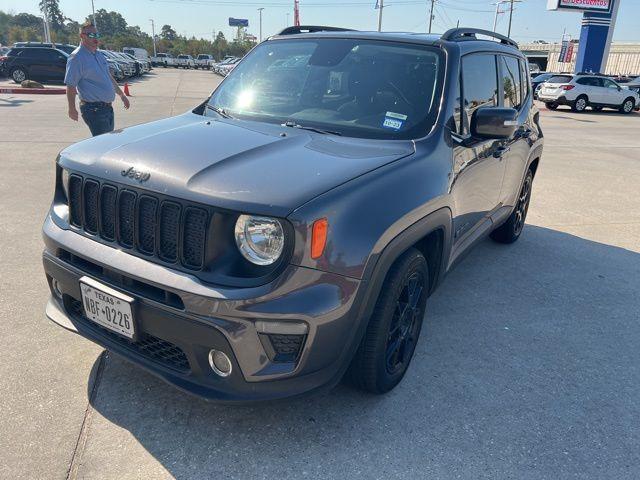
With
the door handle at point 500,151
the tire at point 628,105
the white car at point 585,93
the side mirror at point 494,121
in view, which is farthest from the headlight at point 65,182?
the tire at point 628,105


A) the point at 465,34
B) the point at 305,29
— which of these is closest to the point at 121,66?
the point at 305,29

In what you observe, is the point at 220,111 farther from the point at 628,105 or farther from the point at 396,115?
the point at 628,105

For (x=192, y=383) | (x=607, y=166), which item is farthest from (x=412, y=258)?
(x=607, y=166)

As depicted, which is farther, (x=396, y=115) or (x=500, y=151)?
(x=500, y=151)

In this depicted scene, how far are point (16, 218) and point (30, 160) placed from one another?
10.6ft

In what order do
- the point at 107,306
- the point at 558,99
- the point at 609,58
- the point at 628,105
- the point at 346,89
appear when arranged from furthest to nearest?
1. the point at 609,58
2. the point at 628,105
3. the point at 558,99
4. the point at 346,89
5. the point at 107,306

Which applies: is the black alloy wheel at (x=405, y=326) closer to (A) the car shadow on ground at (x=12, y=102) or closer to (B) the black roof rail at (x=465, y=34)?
(B) the black roof rail at (x=465, y=34)

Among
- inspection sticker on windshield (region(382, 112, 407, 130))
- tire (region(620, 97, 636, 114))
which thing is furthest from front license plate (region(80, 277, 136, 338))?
tire (region(620, 97, 636, 114))

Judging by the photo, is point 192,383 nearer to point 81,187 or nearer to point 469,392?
point 81,187

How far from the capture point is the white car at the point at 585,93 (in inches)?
875

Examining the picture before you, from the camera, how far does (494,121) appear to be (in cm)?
304

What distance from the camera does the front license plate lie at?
2.25m

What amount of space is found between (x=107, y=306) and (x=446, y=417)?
172cm

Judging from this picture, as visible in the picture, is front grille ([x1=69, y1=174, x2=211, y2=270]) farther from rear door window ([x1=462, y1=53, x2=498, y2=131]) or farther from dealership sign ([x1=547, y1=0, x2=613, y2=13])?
dealership sign ([x1=547, y1=0, x2=613, y2=13])
